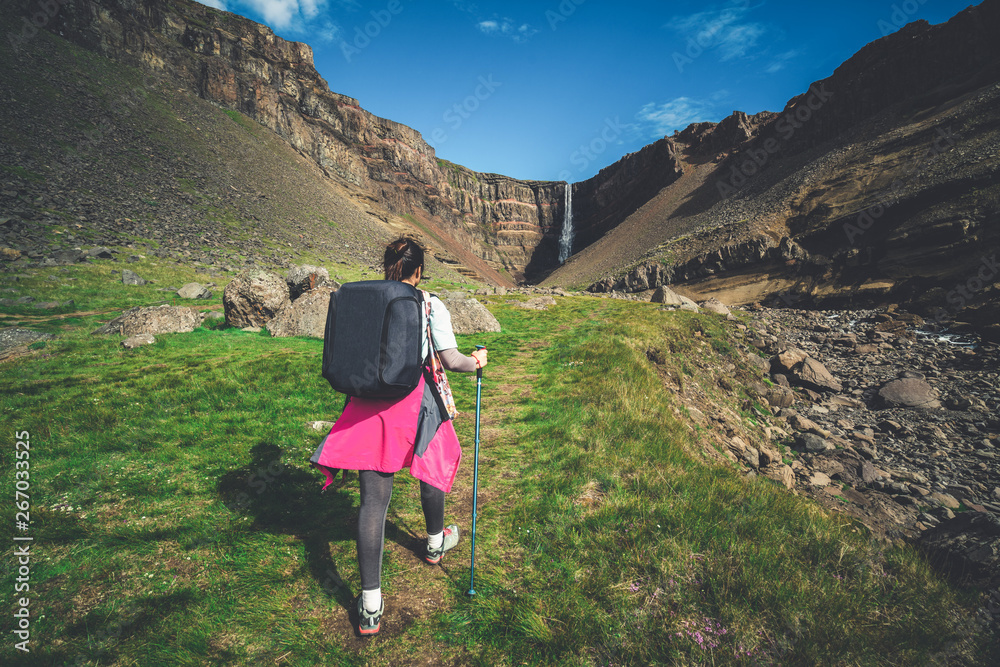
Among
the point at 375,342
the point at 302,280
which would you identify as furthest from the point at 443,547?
the point at 302,280

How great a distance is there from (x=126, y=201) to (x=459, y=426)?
42.4m

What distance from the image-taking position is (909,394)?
1270cm

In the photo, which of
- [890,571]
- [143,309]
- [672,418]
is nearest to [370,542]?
[890,571]

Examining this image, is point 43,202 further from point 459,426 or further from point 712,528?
point 712,528

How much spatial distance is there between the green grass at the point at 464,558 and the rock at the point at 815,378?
454 inches

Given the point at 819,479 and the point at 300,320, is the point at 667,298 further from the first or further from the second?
the point at 300,320

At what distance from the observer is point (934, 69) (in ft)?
135

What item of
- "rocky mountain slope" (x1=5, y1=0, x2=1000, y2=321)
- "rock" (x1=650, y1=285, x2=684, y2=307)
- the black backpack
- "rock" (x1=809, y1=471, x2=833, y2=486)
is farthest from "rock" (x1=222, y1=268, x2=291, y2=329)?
"rocky mountain slope" (x1=5, y1=0, x2=1000, y2=321)

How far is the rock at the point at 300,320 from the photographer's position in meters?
13.3

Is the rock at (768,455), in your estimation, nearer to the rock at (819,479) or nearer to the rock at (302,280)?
the rock at (819,479)

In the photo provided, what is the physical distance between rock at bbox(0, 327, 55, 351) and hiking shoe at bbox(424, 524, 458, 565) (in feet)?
48.5

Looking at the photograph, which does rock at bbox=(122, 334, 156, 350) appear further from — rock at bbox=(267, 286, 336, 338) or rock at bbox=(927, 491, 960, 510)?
rock at bbox=(927, 491, 960, 510)

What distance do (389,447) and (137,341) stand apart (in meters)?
12.8

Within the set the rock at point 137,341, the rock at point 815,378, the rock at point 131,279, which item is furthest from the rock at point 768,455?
the rock at point 131,279
